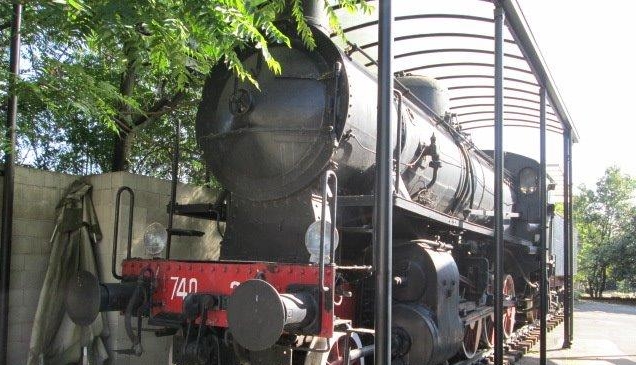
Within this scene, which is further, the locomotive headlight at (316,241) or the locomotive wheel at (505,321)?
the locomotive wheel at (505,321)

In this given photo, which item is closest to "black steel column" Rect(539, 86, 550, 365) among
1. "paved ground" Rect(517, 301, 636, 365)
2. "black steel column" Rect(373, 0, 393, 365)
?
"paved ground" Rect(517, 301, 636, 365)

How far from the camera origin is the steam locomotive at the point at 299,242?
12.2ft

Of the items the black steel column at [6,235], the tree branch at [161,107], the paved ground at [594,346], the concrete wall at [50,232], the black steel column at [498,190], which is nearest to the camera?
the black steel column at [498,190]

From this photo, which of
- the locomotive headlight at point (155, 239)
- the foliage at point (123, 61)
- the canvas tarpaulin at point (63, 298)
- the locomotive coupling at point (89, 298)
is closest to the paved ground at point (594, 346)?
the locomotive headlight at point (155, 239)

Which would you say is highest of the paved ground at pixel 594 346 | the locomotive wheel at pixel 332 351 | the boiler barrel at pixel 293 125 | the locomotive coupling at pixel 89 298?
the boiler barrel at pixel 293 125

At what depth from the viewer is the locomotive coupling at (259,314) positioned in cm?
326

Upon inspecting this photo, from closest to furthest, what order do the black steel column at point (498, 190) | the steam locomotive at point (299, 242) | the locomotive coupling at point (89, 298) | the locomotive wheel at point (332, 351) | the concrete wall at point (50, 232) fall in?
the steam locomotive at point (299, 242)
the locomotive wheel at point (332, 351)
the locomotive coupling at point (89, 298)
the black steel column at point (498, 190)
the concrete wall at point (50, 232)

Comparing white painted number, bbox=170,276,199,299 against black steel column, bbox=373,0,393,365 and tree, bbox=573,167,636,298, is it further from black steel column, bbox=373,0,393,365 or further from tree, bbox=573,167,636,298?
tree, bbox=573,167,636,298

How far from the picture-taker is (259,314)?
3.31 m

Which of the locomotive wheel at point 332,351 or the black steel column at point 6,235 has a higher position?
the black steel column at point 6,235

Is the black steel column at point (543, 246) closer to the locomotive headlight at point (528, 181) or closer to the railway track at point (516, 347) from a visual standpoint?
the railway track at point (516, 347)

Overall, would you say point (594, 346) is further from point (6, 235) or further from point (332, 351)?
point (6, 235)

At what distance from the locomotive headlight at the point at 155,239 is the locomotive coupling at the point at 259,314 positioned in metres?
1.64

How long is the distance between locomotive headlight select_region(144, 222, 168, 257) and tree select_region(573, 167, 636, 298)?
33.8 metres
